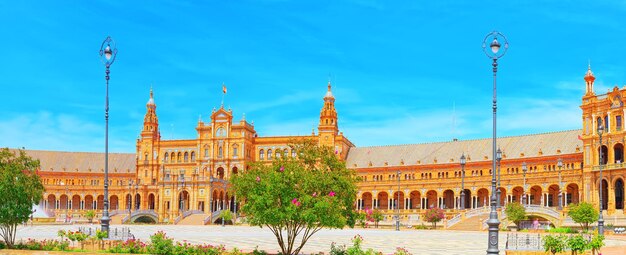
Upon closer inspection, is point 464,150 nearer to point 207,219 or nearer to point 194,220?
point 207,219

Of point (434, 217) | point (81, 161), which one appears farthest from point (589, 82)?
point (81, 161)

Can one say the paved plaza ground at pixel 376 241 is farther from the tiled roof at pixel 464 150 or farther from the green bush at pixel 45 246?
the tiled roof at pixel 464 150

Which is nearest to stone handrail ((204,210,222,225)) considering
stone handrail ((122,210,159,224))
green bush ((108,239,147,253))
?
stone handrail ((122,210,159,224))

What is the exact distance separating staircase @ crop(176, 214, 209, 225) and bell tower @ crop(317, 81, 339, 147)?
27.0 meters

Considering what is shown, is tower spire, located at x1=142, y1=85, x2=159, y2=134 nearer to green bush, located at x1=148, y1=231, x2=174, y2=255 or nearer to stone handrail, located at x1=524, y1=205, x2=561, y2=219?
stone handrail, located at x1=524, y1=205, x2=561, y2=219

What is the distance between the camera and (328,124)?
12462 centimetres

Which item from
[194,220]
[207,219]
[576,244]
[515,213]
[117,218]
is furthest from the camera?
[117,218]

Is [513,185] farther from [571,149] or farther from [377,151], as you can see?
[377,151]

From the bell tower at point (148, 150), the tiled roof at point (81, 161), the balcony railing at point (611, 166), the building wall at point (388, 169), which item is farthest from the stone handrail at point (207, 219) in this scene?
A: the balcony railing at point (611, 166)

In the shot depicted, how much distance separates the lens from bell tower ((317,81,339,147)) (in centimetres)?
12400

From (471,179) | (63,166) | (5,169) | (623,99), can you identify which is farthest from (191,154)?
(5,169)

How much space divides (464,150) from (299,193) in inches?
3579

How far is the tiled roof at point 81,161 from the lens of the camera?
13638 cm

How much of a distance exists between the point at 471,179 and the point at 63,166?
7787 centimetres
